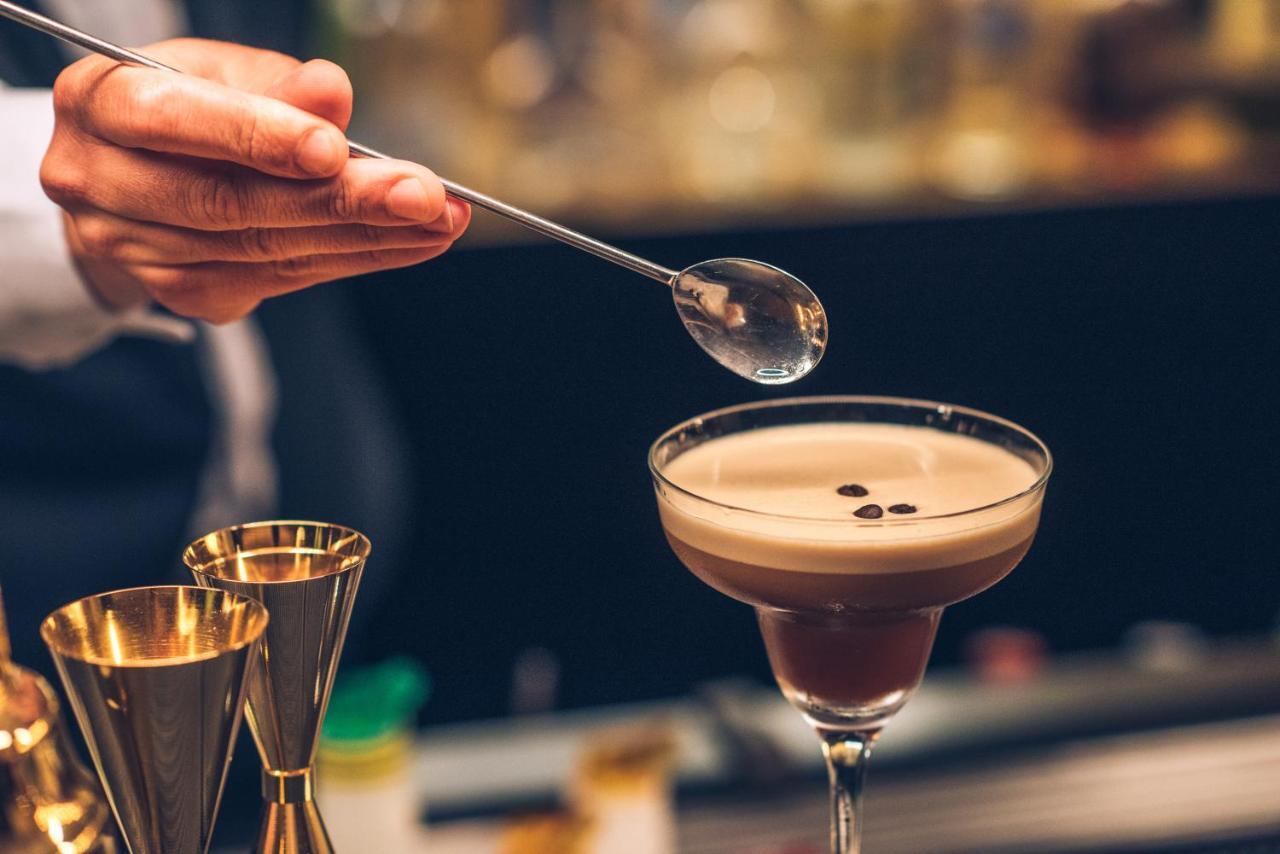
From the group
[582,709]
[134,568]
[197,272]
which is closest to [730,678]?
[582,709]

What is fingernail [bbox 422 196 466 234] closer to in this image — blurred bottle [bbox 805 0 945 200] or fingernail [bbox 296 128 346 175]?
fingernail [bbox 296 128 346 175]

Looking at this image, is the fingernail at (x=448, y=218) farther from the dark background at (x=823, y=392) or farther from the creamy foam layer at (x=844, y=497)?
the dark background at (x=823, y=392)

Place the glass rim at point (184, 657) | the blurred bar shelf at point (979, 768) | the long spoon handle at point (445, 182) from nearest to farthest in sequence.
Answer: the glass rim at point (184, 657) < the long spoon handle at point (445, 182) < the blurred bar shelf at point (979, 768)

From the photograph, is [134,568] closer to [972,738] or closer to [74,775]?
[972,738]

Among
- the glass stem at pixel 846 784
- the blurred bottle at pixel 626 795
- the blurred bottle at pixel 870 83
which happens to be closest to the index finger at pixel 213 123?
the glass stem at pixel 846 784

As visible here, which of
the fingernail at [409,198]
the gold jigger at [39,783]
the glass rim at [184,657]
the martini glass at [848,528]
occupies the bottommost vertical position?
the gold jigger at [39,783]

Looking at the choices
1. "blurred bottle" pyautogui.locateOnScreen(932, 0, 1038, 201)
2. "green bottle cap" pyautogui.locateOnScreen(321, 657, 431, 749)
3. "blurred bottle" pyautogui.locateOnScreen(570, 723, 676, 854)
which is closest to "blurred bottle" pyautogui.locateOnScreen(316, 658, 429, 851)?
"green bottle cap" pyautogui.locateOnScreen(321, 657, 431, 749)

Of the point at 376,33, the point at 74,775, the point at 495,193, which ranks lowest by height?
the point at 74,775

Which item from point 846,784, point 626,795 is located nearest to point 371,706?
point 626,795

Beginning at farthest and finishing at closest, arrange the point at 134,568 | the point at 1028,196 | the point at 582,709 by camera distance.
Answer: the point at 582,709, the point at 1028,196, the point at 134,568

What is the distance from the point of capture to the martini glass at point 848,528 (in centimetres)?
73

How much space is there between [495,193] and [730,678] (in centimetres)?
113

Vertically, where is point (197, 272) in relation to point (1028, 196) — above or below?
below

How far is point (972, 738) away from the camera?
178cm
